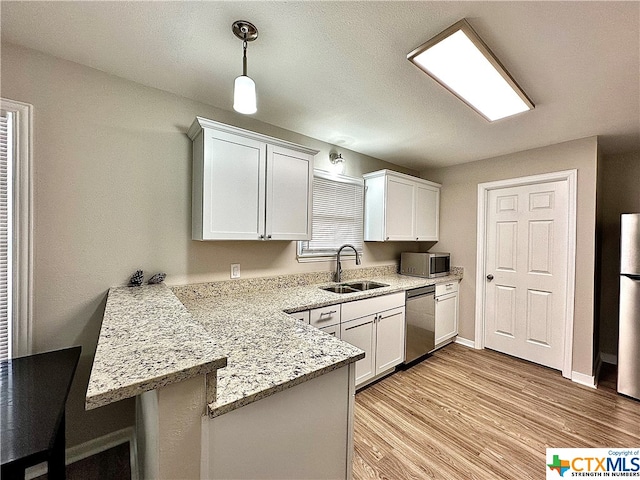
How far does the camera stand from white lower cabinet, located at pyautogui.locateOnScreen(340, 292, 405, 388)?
2.33 m

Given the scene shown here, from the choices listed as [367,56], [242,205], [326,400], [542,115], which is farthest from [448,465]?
[542,115]

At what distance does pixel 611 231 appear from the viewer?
3150mm

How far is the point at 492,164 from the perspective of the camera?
11.0 ft

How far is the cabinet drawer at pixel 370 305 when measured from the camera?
2291 mm

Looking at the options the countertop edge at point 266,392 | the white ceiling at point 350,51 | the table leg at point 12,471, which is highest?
the white ceiling at point 350,51

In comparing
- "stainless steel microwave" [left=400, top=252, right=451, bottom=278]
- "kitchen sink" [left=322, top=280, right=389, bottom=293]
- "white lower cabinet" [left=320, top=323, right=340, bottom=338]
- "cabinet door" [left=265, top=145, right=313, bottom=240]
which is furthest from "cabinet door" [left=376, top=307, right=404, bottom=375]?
"cabinet door" [left=265, top=145, right=313, bottom=240]

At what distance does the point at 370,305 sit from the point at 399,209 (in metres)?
1.41

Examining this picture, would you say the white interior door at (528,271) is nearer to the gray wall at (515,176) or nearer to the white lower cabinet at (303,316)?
the gray wall at (515,176)

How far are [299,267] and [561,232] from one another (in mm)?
2832

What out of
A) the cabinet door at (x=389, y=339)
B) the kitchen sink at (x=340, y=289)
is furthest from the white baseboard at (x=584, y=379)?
the kitchen sink at (x=340, y=289)

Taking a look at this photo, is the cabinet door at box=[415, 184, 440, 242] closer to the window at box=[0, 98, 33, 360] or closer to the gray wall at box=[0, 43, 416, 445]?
the gray wall at box=[0, 43, 416, 445]

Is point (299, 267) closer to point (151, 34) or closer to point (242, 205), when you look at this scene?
point (242, 205)

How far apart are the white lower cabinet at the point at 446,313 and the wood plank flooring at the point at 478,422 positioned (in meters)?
0.51

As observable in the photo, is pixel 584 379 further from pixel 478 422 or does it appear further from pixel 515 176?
pixel 515 176
